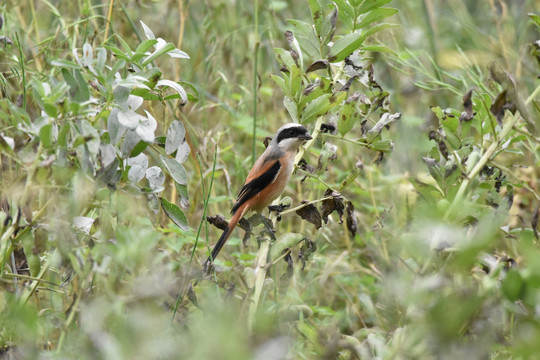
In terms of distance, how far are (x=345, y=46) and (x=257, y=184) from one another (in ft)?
3.61

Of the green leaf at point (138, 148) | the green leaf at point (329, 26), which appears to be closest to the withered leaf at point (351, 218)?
the green leaf at point (329, 26)

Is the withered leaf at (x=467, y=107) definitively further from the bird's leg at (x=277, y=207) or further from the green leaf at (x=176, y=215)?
the green leaf at (x=176, y=215)

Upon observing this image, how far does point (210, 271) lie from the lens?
5.79 feet

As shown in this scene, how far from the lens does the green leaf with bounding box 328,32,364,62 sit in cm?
197

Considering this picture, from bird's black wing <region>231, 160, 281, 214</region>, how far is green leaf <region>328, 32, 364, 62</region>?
1013 mm

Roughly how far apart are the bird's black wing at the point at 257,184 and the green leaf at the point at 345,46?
1.01m

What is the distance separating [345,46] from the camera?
6.49 ft

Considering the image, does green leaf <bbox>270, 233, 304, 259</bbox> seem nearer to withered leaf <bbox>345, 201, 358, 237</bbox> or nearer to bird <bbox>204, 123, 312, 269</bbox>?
withered leaf <bbox>345, 201, 358, 237</bbox>

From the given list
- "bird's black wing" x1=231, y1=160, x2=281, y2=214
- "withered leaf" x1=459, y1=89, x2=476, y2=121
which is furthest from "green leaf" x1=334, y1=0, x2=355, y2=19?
"bird's black wing" x1=231, y1=160, x2=281, y2=214

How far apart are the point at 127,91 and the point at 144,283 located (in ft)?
2.07

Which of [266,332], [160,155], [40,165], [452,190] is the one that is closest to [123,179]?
[160,155]

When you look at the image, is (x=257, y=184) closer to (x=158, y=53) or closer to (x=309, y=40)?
(x=309, y=40)

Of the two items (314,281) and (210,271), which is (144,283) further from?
(314,281)

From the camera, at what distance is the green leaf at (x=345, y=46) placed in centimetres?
197
